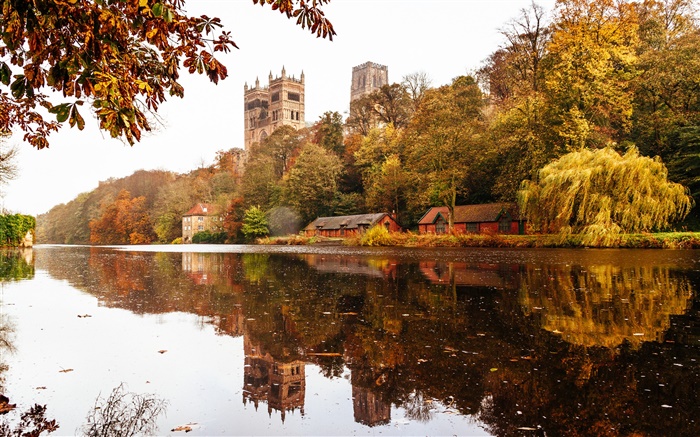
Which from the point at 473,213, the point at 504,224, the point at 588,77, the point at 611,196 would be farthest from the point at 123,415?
the point at 473,213

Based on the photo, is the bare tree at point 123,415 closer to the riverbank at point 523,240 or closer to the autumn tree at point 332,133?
the riverbank at point 523,240

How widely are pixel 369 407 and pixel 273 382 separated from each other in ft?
3.18

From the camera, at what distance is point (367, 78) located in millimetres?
140500

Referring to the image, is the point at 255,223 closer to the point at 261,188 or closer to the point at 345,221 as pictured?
the point at 261,188

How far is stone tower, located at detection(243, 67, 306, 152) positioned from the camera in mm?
138250

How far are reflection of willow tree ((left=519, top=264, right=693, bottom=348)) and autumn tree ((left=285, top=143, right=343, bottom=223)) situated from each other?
50.6m

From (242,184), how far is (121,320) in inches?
2711

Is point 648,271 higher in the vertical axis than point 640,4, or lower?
lower

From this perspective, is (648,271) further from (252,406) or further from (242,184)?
(242,184)

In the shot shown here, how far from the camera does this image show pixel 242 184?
244 feet

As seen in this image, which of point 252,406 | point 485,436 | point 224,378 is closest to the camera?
point 485,436

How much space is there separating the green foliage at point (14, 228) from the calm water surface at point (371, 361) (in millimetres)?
41910

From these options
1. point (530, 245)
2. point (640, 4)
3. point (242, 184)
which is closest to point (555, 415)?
point (530, 245)

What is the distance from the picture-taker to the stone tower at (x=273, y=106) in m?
138
